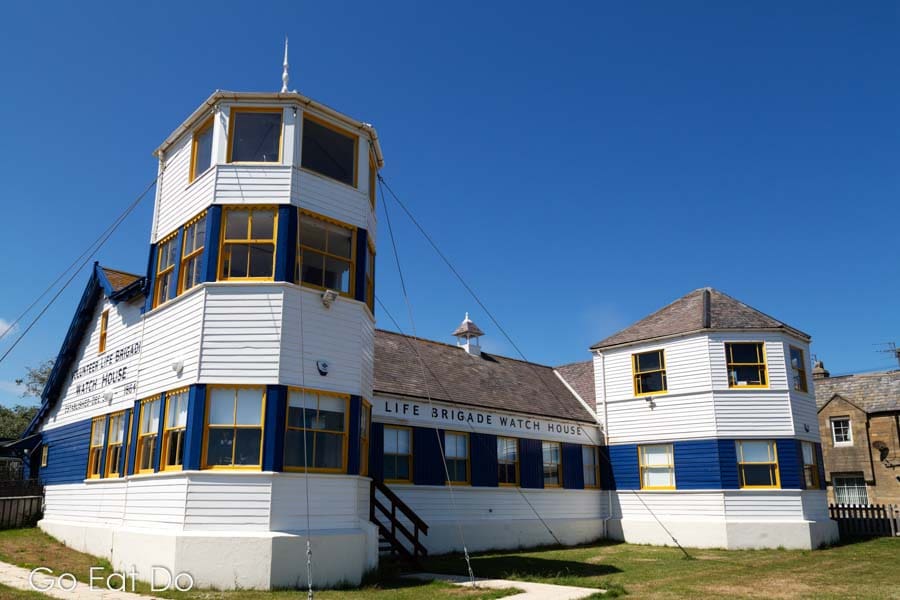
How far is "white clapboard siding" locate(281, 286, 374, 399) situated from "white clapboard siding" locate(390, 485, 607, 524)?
5.85 metres

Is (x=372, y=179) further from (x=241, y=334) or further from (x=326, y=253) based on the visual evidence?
(x=241, y=334)

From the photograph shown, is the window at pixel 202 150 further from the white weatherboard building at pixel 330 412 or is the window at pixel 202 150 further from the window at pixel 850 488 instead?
the window at pixel 850 488

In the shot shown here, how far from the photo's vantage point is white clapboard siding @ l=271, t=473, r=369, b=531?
1431 cm

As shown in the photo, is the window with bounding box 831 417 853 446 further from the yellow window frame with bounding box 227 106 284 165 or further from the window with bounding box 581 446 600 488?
the yellow window frame with bounding box 227 106 284 165

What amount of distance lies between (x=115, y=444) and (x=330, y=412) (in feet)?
24.2

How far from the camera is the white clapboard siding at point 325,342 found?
598 inches

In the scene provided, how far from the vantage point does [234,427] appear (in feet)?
48.0

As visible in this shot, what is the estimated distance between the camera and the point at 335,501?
49.6ft

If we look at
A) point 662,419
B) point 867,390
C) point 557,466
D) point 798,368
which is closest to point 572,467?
point 557,466

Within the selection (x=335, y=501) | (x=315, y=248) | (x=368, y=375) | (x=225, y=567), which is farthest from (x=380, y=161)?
(x=225, y=567)

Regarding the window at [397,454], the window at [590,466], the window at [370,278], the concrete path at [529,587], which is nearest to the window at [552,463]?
the window at [590,466]

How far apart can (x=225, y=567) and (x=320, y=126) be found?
385 inches

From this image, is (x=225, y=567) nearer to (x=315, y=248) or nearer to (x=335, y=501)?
(x=335, y=501)

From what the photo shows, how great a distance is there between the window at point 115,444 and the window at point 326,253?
278 inches
